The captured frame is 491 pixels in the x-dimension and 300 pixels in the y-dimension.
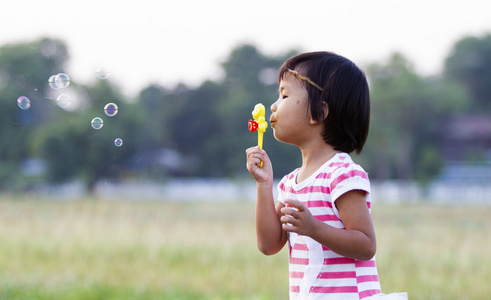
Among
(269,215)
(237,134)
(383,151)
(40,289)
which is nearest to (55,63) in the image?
(237,134)

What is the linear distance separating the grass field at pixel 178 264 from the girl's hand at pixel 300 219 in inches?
129

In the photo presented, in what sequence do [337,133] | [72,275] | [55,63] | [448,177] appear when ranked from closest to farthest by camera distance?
[337,133], [72,275], [55,63], [448,177]

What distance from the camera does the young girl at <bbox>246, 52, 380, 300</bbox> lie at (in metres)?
1.54

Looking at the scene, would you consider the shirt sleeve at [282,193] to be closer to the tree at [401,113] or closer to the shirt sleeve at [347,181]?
the shirt sleeve at [347,181]

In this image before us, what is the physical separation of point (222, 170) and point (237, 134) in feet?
7.83

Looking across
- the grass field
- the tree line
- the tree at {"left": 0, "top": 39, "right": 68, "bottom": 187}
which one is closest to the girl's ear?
the grass field

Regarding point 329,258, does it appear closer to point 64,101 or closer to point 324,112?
point 324,112

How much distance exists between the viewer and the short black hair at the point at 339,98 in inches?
65.3

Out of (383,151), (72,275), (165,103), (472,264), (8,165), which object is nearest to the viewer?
(72,275)

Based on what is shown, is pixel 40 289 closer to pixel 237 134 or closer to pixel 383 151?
pixel 237 134

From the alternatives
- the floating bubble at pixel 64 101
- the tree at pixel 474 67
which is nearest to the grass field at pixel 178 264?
the floating bubble at pixel 64 101

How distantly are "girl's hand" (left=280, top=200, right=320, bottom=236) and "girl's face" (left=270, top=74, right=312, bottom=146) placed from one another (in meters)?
0.29

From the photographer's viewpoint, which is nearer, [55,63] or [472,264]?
[472,264]

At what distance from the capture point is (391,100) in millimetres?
24562
